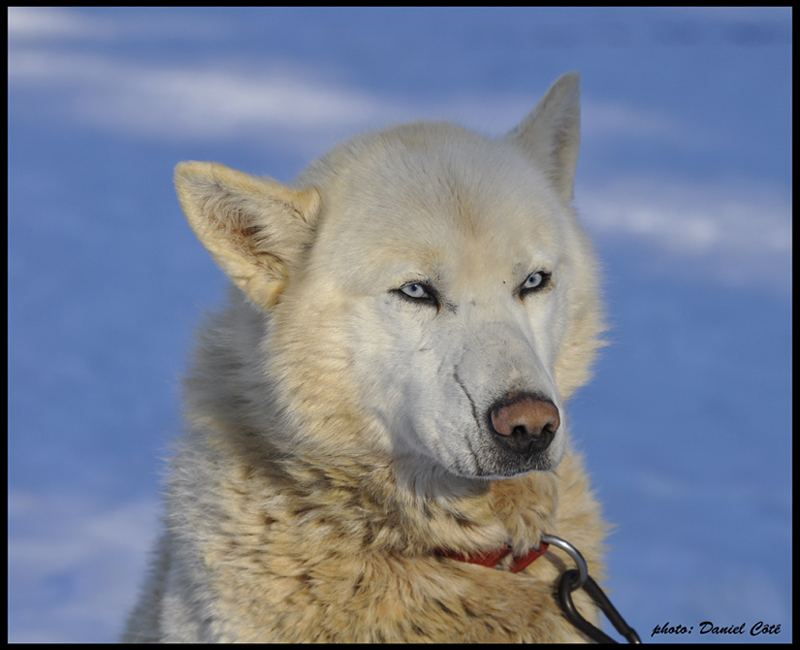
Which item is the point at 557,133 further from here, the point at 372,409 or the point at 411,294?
the point at 372,409

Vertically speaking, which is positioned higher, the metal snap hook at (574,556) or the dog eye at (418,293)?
the dog eye at (418,293)

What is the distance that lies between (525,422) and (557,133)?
1998 millimetres

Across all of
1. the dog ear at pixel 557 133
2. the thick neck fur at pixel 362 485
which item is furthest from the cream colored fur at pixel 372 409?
the dog ear at pixel 557 133

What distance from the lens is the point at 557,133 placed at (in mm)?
4426

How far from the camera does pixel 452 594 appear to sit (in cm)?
346

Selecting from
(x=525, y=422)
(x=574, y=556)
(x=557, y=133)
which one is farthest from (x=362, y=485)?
(x=557, y=133)

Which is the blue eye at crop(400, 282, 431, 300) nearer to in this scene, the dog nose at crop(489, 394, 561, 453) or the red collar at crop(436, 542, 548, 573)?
the dog nose at crop(489, 394, 561, 453)

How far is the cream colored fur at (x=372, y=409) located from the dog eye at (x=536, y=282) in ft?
0.09

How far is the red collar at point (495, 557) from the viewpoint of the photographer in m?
3.63

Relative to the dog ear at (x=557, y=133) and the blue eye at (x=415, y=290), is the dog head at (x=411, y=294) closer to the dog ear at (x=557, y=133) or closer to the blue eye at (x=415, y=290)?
the blue eye at (x=415, y=290)

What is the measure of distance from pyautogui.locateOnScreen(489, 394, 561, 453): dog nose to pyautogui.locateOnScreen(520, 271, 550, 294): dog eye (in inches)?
27.2

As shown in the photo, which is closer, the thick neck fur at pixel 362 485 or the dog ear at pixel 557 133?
the thick neck fur at pixel 362 485

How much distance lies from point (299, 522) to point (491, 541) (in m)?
0.88

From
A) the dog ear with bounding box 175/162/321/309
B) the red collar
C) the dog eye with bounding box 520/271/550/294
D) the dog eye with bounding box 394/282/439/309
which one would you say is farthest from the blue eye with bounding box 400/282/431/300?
the red collar
